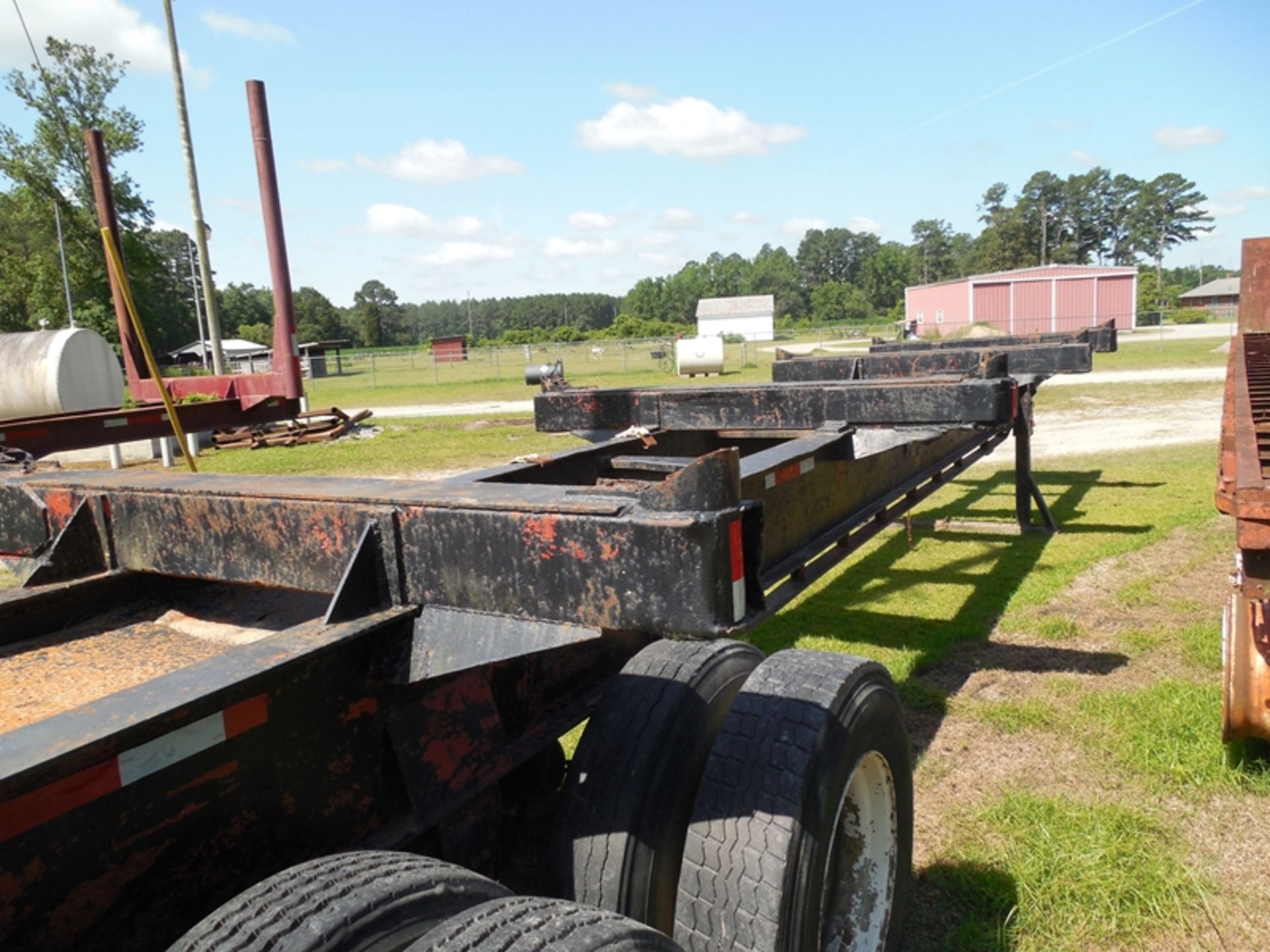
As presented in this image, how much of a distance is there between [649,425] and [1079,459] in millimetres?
8879

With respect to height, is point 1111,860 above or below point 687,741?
below

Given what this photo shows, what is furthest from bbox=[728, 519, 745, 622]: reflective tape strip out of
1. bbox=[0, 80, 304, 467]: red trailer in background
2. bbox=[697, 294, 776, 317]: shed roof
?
bbox=[697, 294, 776, 317]: shed roof

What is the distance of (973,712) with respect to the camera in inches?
160

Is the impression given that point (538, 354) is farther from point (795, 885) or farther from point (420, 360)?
point (795, 885)

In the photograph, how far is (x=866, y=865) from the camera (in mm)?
2295

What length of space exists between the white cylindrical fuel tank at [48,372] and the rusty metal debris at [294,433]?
2533 mm

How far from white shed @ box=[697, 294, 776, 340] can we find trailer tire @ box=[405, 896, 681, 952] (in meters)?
85.6

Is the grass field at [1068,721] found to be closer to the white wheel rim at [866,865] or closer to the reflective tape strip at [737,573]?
the white wheel rim at [866,865]

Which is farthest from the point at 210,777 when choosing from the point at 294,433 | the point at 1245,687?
the point at 294,433

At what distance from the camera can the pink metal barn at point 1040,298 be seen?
59.5 m

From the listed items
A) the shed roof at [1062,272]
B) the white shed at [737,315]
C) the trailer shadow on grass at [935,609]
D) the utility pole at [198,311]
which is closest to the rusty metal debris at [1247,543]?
the trailer shadow on grass at [935,609]

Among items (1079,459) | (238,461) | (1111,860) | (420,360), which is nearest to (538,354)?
(420,360)

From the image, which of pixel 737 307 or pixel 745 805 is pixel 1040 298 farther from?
pixel 745 805

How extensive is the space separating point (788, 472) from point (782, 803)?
1142 millimetres
